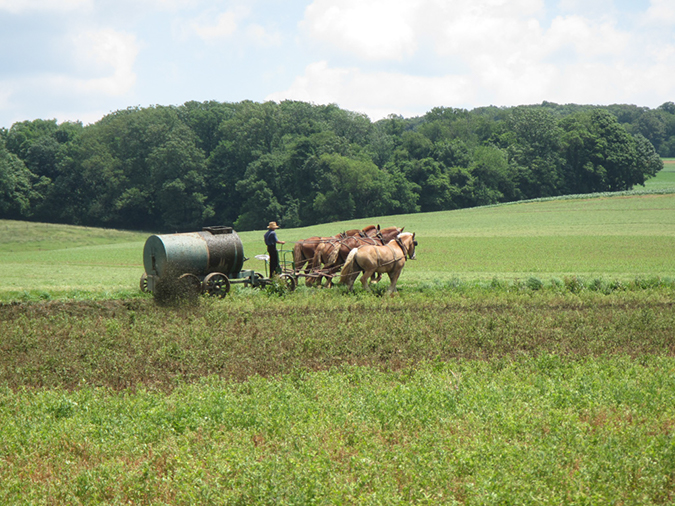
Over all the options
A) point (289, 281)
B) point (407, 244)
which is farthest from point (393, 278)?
point (289, 281)

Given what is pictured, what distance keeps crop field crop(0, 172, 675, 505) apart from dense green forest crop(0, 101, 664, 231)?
189 feet

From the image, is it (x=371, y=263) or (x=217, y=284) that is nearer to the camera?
(x=217, y=284)

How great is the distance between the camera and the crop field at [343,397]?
230 inches

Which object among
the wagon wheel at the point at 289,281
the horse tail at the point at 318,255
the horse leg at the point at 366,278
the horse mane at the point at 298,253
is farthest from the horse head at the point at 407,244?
the wagon wheel at the point at 289,281

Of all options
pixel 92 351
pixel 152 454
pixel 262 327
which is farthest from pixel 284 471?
pixel 262 327

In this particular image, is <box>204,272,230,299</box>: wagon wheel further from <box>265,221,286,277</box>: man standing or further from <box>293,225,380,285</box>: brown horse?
<box>293,225,380,285</box>: brown horse

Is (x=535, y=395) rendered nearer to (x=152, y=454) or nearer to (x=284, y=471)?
(x=284, y=471)

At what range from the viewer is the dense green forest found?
Result: 74438 millimetres

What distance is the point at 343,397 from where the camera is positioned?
26.6 ft

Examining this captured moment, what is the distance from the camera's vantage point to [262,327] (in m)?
12.6

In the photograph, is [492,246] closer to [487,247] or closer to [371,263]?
[487,247]

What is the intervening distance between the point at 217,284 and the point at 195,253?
3.28 feet

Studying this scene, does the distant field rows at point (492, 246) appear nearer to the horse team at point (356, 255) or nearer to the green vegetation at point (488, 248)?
the green vegetation at point (488, 248)

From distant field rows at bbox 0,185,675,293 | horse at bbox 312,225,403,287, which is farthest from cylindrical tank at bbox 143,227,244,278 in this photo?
distant field rows at bbox 0,185,675,293
